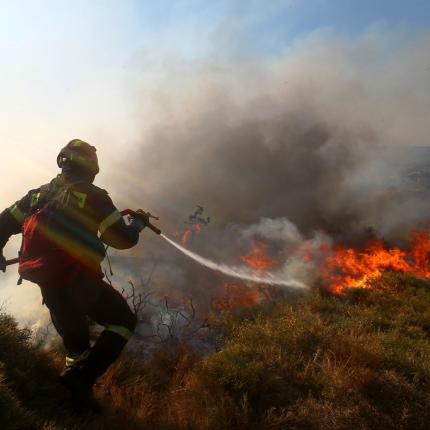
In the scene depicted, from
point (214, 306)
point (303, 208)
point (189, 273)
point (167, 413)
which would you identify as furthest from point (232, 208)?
point (167, 413)

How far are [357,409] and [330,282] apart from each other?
6.83 metres

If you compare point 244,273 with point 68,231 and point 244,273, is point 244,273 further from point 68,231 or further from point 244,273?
point 68,231

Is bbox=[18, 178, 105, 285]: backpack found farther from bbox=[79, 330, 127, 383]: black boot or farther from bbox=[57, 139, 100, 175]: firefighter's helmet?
bbox=[79, 330, 127, 383]: black boot

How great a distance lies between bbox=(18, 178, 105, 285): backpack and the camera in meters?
2.82

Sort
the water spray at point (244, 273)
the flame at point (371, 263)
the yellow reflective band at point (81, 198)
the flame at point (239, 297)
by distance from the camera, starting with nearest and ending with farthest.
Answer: the yellow reflective band at point (81, 198) → the flame at point (239, 297) → the water spray at point (244, 273) → the flame at point (371, 263)

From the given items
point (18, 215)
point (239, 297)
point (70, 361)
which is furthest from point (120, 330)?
point (239, 297)

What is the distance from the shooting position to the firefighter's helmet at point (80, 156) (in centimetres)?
326

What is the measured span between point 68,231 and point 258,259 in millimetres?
9150

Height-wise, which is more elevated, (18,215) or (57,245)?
(18,215)

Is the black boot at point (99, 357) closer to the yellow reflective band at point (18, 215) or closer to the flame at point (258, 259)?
the yellow reflective band at point (18, 215)

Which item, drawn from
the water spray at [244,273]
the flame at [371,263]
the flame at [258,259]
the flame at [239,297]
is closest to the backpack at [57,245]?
the flame at [239,297]

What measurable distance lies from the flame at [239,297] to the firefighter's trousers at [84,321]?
16.3 ft

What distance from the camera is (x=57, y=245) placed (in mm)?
2877

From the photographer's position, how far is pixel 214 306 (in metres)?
8.09
